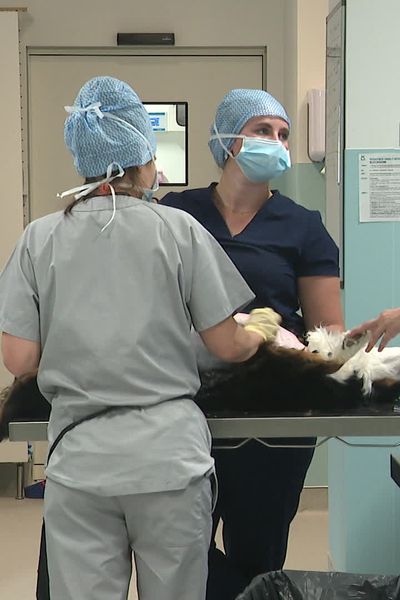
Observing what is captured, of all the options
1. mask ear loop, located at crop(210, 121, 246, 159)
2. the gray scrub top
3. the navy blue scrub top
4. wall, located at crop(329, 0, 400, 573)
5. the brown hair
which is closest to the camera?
the gray scrub top

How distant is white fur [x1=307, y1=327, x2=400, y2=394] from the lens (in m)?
1.45

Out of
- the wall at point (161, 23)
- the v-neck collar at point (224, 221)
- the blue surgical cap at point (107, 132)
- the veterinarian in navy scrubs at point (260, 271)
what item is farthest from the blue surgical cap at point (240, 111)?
the wall at point (161, 23)

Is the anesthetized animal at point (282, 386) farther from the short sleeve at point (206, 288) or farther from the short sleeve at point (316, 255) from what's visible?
the short sleeve at point (316, 255)

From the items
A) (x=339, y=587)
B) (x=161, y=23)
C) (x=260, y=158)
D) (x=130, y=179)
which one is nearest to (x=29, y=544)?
(x=339, y=587)

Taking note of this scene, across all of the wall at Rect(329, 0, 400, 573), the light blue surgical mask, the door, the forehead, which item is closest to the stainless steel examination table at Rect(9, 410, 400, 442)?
the light blue surgical mask

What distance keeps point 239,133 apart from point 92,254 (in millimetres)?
613

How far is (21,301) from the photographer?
1.32 m

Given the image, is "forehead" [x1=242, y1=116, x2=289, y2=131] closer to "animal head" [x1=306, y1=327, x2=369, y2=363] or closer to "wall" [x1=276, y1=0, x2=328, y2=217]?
"animal head" [x1=306, y1=327, x2=369, y2=363]

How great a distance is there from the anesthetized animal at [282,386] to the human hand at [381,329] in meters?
0.02

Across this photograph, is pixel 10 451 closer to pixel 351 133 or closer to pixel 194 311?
pixel 351 133

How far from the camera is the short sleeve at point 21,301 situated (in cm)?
132

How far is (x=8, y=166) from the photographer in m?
3.57

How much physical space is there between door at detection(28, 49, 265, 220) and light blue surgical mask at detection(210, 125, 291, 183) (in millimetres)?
2172

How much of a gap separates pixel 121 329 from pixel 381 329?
1.62 feet
